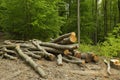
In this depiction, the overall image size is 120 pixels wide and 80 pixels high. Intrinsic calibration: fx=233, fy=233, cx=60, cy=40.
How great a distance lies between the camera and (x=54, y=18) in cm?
1614

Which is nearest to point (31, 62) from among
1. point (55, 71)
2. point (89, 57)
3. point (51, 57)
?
point (55, 71)

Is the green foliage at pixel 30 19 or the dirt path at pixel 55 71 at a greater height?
the green foliage at pixel 30 19

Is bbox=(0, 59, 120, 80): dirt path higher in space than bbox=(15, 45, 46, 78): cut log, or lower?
lower

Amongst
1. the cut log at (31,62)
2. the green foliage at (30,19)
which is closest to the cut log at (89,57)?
the cut log at (31,62)

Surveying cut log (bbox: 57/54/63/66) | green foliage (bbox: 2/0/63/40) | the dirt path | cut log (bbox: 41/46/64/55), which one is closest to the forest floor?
the dirt path

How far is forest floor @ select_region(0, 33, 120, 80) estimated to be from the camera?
23.1 feet

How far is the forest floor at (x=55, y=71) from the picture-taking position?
7.04 meters

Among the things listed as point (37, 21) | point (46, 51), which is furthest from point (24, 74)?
point (37, 21)

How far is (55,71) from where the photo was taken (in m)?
7.45

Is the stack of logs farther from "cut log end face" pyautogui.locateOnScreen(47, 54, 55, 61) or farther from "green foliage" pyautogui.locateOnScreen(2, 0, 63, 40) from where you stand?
"green foliage" pyautogui.locateOnScreen(2, 0, 63, 40)

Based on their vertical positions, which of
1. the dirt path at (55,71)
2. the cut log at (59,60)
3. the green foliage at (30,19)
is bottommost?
the dirt path at (55,71)

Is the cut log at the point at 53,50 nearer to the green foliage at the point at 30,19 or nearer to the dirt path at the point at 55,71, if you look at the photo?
the dirt path at the point at 55,71

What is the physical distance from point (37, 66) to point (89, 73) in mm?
1785

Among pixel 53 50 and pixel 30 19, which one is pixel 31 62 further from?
pixel 30 19
